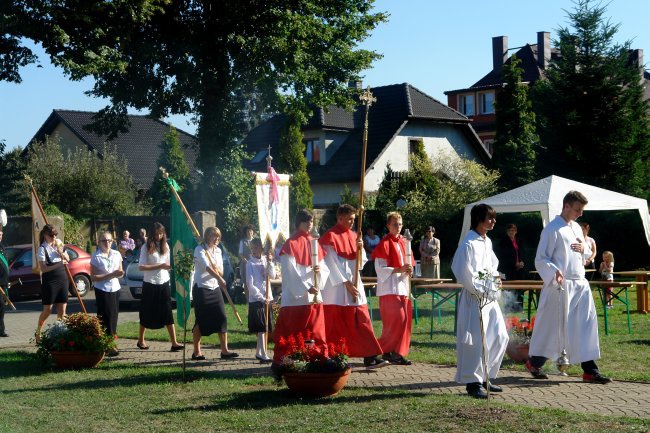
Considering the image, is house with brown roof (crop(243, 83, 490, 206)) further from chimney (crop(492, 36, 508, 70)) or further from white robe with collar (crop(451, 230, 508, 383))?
white robe with collar (crop(451, 230, 508, 383))

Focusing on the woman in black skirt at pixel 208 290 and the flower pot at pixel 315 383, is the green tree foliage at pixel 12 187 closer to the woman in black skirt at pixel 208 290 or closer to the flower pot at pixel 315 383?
the woman in black skirt at pixel 208 290

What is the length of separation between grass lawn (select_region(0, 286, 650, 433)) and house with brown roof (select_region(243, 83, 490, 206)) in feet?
111

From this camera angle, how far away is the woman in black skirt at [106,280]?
13.7 meters

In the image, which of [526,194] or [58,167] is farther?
[58,167]

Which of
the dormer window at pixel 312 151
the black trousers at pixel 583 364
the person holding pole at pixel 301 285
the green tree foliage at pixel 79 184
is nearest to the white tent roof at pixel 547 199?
the black trousers at pixel 583 364

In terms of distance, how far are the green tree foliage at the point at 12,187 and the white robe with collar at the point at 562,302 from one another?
2794cm

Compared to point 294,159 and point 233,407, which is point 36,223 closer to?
point 233,407

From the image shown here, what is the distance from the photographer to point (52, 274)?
14.8m

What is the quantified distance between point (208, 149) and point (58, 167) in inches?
547

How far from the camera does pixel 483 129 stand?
63094mm

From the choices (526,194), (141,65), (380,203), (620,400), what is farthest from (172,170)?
(620,400)

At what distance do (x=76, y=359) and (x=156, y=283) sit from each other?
194 centimetres

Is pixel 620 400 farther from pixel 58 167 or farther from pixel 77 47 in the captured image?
pixel 58 167

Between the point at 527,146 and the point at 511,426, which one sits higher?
the point at 527,146
